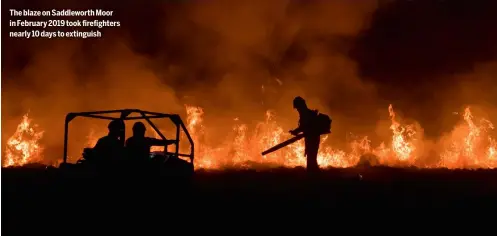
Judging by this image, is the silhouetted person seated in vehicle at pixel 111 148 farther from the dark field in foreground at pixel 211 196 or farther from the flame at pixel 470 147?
the flame at pixel 470 147

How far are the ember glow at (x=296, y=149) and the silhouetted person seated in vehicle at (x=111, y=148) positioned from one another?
897cm

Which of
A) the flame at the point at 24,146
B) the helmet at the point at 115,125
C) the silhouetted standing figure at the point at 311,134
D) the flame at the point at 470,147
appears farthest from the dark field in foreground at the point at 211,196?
the flame at the point at 470,147

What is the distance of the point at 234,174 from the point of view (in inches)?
645

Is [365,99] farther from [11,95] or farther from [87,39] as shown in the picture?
[11,95]

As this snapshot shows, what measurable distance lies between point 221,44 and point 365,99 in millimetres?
8564

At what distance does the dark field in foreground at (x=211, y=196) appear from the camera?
366 inches

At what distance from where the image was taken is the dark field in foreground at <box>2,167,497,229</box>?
9305mm

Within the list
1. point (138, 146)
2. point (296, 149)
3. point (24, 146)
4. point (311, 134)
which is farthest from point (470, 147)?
point (24, 146)

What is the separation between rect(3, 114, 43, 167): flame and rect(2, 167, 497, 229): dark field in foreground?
8.11 metres

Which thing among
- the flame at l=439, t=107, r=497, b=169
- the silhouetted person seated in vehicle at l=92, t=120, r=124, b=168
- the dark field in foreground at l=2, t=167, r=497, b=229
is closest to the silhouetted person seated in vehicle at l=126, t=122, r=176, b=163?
the silhouetted person seated in vehicle at l=92, t=120, r=124, b=168

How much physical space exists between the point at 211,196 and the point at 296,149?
463 inches

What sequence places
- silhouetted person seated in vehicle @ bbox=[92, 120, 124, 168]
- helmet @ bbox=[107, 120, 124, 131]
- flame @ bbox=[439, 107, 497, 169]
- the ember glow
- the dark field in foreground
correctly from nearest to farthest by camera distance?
1. the dark field in foreground
2. silhouetted person seated in vehicle @ bbox=[92, 120, 124, 168]
3. helmet @ bbox=[107, 120, 124, 131]
4. the ember glow
5. flame @ bbox=[439, 107, 497, 169]

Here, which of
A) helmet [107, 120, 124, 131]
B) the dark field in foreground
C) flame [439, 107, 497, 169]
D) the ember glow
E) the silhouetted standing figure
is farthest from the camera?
flame [439, 107, 497, 169]

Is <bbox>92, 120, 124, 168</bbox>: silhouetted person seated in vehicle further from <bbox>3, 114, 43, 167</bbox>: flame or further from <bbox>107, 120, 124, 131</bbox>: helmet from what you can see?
<bbox>3, 114, 43, 167</bbox>: flame
